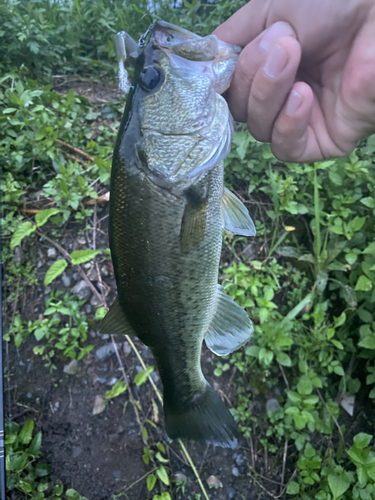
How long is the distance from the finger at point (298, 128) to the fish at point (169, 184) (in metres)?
0.24

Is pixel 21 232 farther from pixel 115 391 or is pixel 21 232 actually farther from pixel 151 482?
pixel 151 482

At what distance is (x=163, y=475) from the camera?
7.00 feet

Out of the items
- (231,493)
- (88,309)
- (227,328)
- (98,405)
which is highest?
(227,328)

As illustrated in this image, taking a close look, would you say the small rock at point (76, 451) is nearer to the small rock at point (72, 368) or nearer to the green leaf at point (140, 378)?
the small rock at point (72, 368)

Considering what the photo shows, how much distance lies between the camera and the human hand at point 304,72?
4.09 feet

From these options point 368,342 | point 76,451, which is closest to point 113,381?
point 76,451

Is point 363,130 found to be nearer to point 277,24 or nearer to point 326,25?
point 326,25

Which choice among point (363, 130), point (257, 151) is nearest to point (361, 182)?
point (257, 151)

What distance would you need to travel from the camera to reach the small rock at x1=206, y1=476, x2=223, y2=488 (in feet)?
7.18

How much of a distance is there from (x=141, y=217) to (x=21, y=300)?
1.78 m

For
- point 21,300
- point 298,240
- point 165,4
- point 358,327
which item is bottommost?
point 21,300

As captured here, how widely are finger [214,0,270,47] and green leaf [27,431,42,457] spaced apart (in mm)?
2614

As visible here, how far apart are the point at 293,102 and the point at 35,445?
2510 mm

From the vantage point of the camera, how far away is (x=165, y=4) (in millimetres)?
3342
